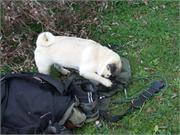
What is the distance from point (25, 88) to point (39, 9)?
1.30 m

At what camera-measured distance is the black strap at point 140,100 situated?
170 inches

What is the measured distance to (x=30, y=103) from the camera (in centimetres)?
408

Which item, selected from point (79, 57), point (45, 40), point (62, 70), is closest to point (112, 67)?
point (79, 57)

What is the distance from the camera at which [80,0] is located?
566 cm

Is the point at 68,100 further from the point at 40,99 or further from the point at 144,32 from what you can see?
the point at 144,32

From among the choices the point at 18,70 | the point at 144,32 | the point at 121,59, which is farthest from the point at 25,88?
the point at 144,32

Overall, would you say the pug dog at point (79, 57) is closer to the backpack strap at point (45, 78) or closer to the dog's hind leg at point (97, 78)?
the dog's hind leg at point (97, 78)

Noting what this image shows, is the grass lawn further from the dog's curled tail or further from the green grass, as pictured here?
the dog's curled tail

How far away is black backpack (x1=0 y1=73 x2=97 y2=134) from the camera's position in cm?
402

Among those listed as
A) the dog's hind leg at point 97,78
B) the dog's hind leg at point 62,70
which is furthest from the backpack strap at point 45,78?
the dog's hind leg at point 62,70

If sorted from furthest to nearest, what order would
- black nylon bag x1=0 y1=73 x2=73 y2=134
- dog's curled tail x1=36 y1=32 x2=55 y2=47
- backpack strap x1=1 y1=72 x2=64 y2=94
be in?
1. dog's curled tail x1=36 y1=32 x2=55 y2=47
2. backpack strap x1=1 y1=72 x2=64 y2=94
3. black nylon bag x1=0 y1=73 x2=73 y2=134

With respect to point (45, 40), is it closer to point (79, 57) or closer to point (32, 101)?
point (79, 57)

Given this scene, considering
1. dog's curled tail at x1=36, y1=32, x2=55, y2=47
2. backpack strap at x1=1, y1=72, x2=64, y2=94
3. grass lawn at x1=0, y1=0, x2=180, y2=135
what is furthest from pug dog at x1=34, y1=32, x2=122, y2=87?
backpack strap at x1=1, y1=72, x2=64, y2=94

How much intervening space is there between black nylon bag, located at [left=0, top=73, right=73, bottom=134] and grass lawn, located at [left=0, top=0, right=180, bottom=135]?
1.21 feet
